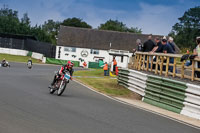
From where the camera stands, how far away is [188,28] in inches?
3976

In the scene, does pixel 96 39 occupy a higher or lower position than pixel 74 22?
lower

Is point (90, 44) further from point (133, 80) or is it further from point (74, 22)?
point (133, 80)

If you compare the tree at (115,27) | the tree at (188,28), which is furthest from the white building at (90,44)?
the tree at (115,27)

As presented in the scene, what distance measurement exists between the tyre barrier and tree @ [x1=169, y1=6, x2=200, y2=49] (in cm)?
8417

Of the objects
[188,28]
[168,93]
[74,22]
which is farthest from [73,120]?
[74,22]

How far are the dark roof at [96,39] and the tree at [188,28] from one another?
22.3 metres

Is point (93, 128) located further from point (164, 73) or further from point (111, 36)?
point (111, 36)

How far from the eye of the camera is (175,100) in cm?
1338

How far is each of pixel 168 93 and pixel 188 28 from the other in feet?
295

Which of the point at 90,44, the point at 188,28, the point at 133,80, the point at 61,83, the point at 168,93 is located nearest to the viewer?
the point at 168,93

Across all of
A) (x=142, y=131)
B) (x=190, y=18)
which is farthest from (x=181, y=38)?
(x=142, y=131)

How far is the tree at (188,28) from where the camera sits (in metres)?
99.1

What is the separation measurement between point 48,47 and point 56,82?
57138 millimetres

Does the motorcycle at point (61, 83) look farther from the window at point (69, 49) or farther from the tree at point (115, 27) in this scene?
the tree at point (115, 27)
